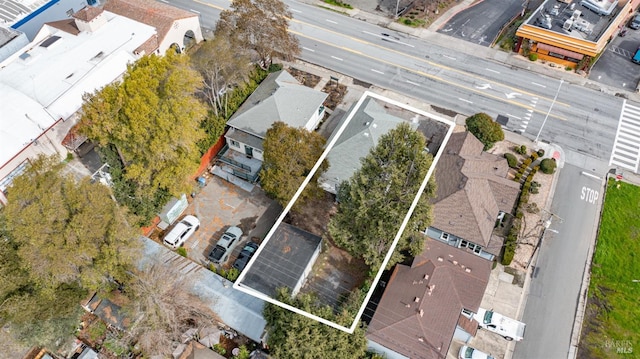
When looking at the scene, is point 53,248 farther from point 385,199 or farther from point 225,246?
point 385,199

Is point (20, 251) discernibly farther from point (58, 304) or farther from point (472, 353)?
point (472, 353)

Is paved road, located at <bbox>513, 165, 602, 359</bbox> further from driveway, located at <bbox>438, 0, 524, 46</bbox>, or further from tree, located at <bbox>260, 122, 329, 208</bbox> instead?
driveway, located at <bbox>438, 0, 524, 46</bbox>

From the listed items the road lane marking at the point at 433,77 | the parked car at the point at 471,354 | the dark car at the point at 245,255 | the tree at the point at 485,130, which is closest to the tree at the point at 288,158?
the dark car at the point at 245,255

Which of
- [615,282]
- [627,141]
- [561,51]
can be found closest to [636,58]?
[561,51]

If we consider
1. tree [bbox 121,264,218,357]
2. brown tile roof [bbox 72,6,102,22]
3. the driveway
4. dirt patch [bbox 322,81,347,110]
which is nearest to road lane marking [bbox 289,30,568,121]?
dirt patch [bbox 322,81,347,110]

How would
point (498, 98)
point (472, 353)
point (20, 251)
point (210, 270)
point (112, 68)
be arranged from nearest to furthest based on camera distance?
point (20, 251)
point (472, 353)
point (210, 270)
point (112, 68)
point (498, 98)

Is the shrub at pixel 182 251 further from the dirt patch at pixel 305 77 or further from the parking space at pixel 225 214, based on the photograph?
the dirt patch at pixel 305 77

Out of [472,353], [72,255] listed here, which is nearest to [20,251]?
[72,255]
